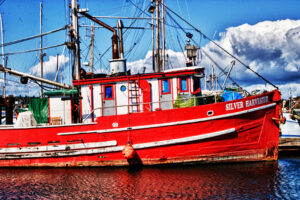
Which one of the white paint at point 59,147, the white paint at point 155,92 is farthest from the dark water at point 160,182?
the white paint at point 155,92

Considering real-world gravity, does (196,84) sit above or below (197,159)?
above

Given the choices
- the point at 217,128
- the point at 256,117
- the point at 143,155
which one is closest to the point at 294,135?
the point at 256,117

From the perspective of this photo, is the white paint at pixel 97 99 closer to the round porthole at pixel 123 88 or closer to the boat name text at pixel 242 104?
the round porthole at pixel 123 88

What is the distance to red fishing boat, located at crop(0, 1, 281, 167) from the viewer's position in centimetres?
1212

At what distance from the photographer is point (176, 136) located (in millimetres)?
12188

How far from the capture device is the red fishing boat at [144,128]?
1212 centimetres

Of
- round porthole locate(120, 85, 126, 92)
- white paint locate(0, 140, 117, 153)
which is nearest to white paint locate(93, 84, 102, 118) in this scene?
round porthole locate(120, 85, 126, 92)

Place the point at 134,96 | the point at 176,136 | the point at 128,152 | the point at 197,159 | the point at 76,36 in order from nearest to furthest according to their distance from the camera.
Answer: the point at 128,152 → the point at 176,136 → the point at 197,159 → the point at 134,96 → the point at 76,36

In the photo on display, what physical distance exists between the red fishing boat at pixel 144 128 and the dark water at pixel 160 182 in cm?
56

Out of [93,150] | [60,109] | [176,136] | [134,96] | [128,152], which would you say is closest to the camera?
[128,152]

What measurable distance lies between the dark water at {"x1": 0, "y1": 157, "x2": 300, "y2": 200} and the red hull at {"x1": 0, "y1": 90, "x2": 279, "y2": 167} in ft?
1.56

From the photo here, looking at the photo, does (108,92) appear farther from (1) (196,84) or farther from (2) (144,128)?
(1) (196,84)

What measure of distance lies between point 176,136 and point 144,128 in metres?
1.37

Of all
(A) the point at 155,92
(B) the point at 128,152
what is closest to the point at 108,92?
(A) the point at 155,92
